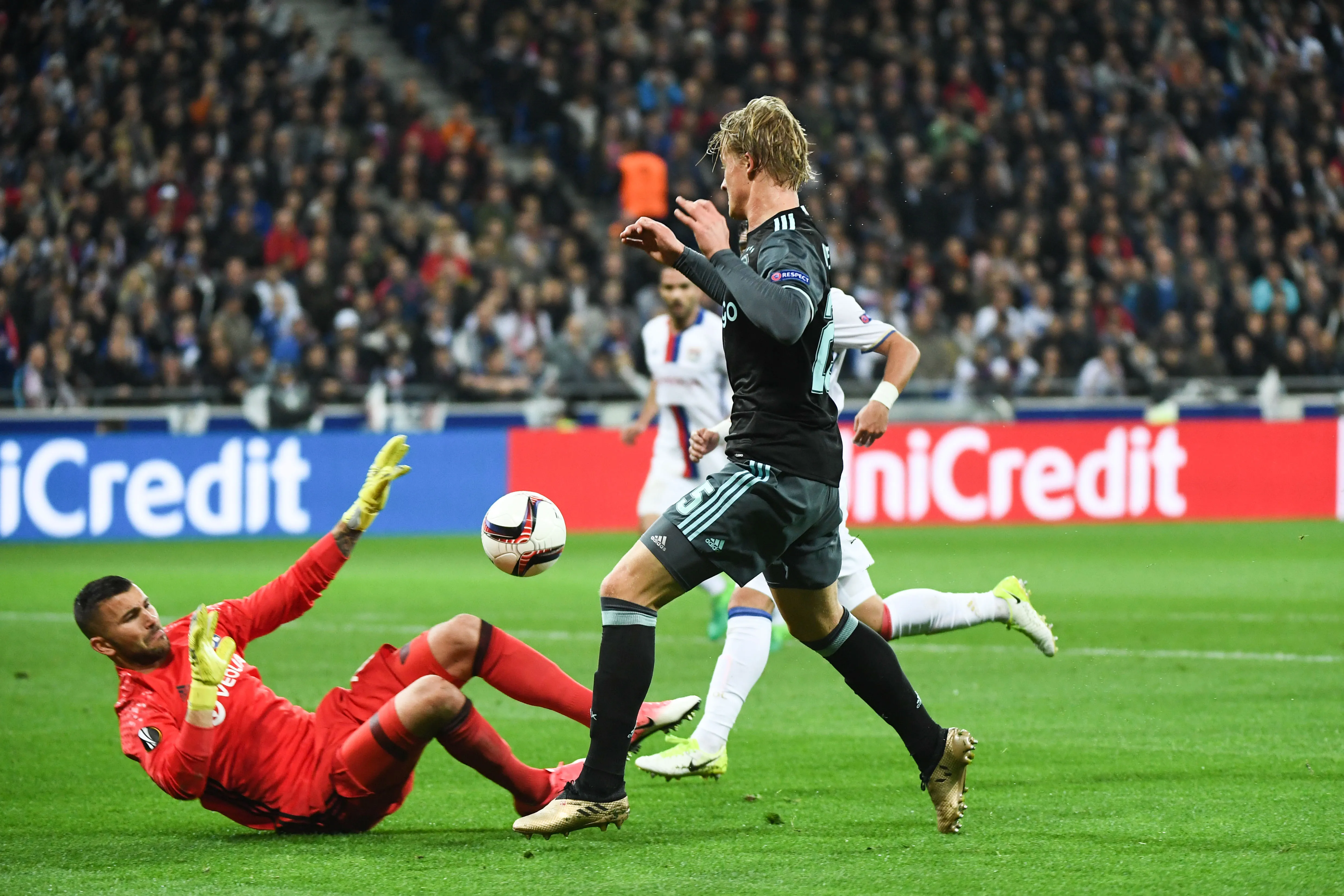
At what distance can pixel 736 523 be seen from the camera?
15.2ft

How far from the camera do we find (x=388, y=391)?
1658 centimetres

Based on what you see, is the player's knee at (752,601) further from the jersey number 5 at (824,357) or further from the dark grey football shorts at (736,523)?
the jersey number 5 at (824,357)

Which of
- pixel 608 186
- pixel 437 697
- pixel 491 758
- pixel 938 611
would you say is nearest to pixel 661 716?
pixel 491 758

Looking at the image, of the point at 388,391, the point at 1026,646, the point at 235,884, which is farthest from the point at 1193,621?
the point at 388,391

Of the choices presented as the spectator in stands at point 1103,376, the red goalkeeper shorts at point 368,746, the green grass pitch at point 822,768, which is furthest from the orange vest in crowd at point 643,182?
the red goalkeeper shorts at point 368,746

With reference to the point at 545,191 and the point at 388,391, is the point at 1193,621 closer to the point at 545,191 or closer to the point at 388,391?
the point at 388,391

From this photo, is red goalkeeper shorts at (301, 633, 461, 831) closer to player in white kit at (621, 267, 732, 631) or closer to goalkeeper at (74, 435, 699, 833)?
goalkeeper at (74, 435, 699, 833)

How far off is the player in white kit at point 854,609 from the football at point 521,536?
0.57m

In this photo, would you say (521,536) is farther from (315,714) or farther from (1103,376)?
(1103,376)

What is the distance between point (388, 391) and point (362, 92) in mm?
5095

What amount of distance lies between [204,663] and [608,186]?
650 inches

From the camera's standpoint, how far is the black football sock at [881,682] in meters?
4.97

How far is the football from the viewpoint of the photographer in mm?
5566

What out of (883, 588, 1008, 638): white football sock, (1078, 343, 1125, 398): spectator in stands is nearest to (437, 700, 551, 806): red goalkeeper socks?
(883, 588, 1008, 638): white football sock
